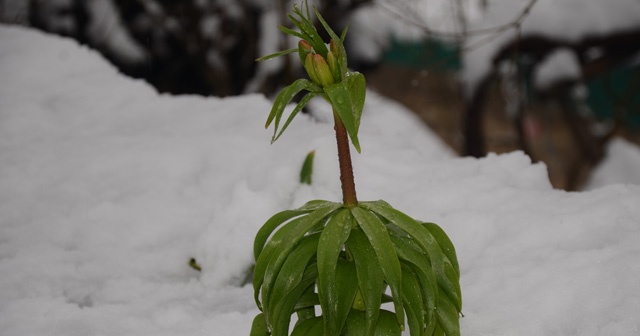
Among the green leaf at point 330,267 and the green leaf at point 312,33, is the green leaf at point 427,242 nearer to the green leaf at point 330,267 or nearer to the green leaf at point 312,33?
the green leaf at point 330,267

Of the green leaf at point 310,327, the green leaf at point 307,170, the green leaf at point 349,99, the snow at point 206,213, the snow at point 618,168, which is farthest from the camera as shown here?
the snow at point 618,168

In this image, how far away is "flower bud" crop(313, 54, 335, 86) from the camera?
911 mm

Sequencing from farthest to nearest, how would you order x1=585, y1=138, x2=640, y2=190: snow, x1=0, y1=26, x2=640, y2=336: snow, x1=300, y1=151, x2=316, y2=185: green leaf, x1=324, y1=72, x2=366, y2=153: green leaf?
x1=585, y1=138, x2=640, y2=190: snow < x1=300, y1=151, x2=316, y2=185: green leaf < x1=0, y1=26, x2=640, y2=336: snow < x1=324, y1=72, x2=366, y2=153: green leaf

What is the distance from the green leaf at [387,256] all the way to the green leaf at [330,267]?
3cm

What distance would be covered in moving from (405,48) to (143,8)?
166cm

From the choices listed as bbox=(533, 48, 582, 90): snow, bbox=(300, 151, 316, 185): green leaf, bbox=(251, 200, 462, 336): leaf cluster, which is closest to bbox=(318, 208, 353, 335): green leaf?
bbox=(251, 200, 462, 336): leaf cluster

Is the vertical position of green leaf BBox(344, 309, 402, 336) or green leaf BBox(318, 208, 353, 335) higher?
green leaf BBox(318, 208, 353, 335)

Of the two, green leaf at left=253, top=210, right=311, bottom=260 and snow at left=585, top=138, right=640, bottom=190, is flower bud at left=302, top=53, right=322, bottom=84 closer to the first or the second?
green leaf at left=253, top=210, right=311, bottom=260

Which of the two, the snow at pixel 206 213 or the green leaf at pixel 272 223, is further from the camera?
the snow at pixel 206 213

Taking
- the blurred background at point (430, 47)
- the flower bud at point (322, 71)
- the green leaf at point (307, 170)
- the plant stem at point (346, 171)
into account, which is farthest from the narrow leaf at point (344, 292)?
the blurred background at point (430, 47)

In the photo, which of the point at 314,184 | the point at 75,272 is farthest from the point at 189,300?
the point at 314,184

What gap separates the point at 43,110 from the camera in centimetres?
221

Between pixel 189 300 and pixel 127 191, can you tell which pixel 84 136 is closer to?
pixel 127 191

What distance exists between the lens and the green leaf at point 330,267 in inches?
35.9
